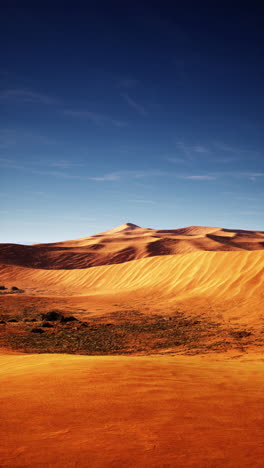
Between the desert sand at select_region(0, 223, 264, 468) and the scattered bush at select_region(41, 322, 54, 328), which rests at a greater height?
the desert sand at select_region(0, 223, 264, 468)

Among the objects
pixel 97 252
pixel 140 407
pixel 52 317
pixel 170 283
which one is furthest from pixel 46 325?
pixel 97 252

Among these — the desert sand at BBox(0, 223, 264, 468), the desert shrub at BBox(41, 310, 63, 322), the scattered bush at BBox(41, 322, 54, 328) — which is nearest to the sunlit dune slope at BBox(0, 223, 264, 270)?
the desert shrub at BBox(41, 310, 63, 322)

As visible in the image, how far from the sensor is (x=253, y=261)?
19.2 meters

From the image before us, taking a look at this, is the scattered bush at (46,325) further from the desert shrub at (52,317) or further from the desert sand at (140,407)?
the desert sand at (140,407)

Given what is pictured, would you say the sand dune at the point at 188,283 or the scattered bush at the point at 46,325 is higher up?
the sand dune at the point at 188,283

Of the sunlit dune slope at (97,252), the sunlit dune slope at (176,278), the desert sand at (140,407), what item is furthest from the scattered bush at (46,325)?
the sunlit dune slope at (97,252)

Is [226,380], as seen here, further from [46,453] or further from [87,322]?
[87,322]

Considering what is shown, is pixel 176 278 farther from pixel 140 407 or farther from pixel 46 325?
pixel 140 407

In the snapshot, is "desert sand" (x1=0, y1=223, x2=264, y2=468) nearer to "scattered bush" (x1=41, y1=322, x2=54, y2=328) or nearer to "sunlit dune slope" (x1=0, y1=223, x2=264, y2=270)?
"scattered bush" (x1=41, y1=322, x2=54, y2=328)

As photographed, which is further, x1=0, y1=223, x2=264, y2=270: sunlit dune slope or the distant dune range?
x1=0, y1=223, x2=264, y2=270: sunlit dune slope

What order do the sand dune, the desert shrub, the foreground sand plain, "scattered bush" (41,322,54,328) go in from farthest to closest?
the sand dune
the desert shrub
"scattered bush" (41,322,54,328)
the foreground sand plain

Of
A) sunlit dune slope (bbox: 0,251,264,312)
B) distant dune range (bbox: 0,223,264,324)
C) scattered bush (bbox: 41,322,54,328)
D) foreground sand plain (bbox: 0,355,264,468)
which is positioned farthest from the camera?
sunlit dune slope (bbox: 0,251,264,312)

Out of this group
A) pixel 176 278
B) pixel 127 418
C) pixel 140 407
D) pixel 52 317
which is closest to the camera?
pixel 127 418

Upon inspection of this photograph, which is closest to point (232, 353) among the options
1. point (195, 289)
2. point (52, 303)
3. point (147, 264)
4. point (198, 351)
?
point (198, 351)
